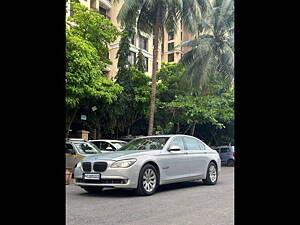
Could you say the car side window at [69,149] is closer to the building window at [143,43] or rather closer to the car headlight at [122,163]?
the car headlight at [122,163]

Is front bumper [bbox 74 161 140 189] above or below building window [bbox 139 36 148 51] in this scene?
below

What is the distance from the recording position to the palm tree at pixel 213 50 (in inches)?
892

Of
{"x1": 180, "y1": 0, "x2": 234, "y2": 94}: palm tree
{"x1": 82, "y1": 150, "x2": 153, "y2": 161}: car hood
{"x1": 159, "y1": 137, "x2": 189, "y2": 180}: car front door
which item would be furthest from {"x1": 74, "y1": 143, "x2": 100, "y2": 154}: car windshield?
{"x1": 180, "y1": 0, "x2": 234, "y2": 94}: palm tree

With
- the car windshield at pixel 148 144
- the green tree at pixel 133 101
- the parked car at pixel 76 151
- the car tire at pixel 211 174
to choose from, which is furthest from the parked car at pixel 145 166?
the green tree at pixel 133 101

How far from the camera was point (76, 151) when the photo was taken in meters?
12.0

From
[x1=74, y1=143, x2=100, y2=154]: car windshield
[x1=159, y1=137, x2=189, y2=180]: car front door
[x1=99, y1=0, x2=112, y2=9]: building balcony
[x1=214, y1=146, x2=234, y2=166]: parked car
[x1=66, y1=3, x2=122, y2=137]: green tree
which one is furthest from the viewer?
[x1=99, y1=0, x2=112, y2=9]: building balcony

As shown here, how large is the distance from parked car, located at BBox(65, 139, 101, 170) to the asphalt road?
3.52 meters

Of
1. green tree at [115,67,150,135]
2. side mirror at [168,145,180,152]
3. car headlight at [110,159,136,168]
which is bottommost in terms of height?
car headlight at [110,159,136,168]

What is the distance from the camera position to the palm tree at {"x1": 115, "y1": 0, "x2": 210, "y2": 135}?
18.5 metres

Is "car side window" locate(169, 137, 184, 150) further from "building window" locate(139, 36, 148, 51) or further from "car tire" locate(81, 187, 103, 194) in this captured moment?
"building window" locate(139, 36, 148, 51)

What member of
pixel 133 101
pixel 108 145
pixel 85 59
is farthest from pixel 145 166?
pixel 133 101

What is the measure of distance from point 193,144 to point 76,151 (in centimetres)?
481

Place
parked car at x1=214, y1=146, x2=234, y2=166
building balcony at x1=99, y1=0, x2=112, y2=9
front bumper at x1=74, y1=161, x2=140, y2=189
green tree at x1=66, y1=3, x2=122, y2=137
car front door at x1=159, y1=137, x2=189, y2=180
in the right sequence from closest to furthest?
front bumper at x1=74, y1=161, x2=140, y2=189 < car front door at x1=159, y1=137, x2=189, y2=180 < green tree at x1=66, y1=3, x2=122, y2=137 < parked car at x1=214, y1=146, x2=234, y2=166 < building balcony at x1=99, y1=0, x2=112, y2=9
